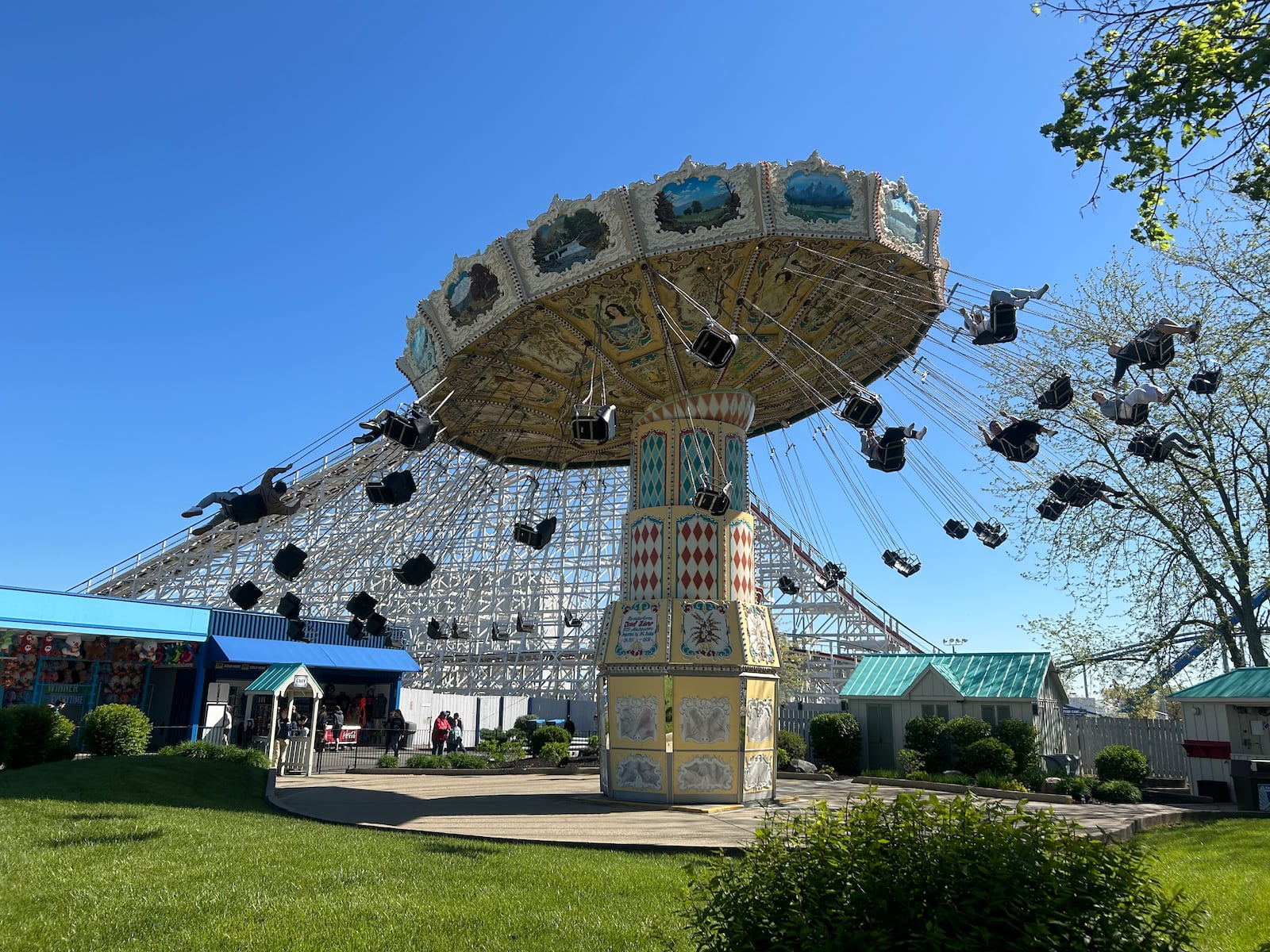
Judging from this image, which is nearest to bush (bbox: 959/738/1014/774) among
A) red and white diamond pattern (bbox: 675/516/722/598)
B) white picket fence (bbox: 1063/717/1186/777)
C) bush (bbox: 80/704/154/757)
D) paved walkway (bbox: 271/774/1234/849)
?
paved walkway (bbox: 271/774/1234/849)

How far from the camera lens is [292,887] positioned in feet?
22.0

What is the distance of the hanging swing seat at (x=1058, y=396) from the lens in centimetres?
1123

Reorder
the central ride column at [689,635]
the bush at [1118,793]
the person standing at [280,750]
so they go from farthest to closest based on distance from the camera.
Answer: the person standing at [280,750] < the bush at [1118,793] < the central ride column at [689,635]

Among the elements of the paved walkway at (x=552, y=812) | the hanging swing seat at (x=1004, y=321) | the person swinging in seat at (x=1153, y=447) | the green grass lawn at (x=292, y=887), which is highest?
the hanging swing seat at (x=1004, y=321)

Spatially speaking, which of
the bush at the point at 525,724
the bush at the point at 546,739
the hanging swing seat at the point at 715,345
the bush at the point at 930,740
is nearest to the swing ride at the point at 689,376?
the hanging swing seat at the point at 715,345

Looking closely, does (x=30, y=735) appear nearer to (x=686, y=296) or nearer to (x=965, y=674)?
(x=686, y=296)

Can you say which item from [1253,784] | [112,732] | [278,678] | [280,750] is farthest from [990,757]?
[112,732]

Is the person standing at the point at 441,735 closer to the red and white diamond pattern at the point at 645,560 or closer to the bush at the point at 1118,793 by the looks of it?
the red and white diamond pattern at the point at 645,560

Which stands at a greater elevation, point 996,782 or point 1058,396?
point 1058,396

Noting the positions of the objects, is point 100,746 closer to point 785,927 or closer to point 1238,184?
point 785,927

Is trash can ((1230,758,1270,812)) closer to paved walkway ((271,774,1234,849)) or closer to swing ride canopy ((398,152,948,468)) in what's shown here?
paved walkway ((271,774,1234,849))

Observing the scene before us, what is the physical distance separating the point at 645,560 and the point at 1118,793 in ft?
31.6

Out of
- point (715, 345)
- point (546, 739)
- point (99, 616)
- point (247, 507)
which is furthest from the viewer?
point (546, 739)

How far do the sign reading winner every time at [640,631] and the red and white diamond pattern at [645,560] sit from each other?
1.14ft
